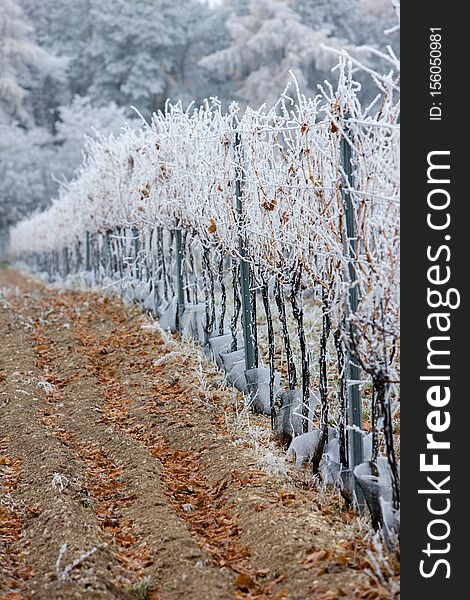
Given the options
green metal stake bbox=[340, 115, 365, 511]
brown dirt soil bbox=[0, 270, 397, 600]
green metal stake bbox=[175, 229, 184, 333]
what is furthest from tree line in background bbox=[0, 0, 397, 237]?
green metal stake bbox=[340, 115, 365, 511]

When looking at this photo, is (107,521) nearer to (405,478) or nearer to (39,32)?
(405,478)

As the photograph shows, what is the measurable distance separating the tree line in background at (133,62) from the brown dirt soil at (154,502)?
2264 centimetres

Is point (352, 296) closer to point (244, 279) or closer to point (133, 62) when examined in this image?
point (244, 279)

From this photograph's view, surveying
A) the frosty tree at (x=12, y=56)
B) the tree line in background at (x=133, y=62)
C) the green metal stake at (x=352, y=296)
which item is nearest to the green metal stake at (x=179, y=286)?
the green metal stake at (x=352, y=296)

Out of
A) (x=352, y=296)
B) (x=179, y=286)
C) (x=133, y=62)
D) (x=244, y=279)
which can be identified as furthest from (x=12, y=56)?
(x=352, y=296)

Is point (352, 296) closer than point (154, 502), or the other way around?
point (352, 296)

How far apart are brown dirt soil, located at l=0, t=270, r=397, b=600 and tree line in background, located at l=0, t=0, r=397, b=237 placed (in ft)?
74.3

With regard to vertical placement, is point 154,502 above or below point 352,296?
below

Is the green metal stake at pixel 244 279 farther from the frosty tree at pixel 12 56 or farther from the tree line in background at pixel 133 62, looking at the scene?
the frosty tree at pixel 12 56

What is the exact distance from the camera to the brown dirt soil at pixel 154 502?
11.3 ft

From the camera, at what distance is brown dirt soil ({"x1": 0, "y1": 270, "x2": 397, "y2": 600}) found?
11.3ft

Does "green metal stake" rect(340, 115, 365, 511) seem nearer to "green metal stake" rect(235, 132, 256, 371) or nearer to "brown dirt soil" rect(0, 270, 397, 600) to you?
"brown dirt soil" rect(0, 270, 397, 600)

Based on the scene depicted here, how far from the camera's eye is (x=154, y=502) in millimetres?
4387

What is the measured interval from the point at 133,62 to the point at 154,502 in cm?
3452
